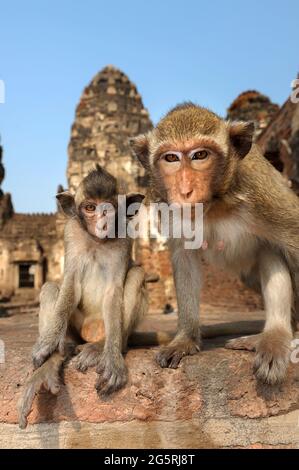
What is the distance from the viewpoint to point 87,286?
272 cm

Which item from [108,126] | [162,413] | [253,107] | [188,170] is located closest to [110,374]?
[162,413]

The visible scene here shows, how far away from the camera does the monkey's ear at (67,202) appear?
2.77 m

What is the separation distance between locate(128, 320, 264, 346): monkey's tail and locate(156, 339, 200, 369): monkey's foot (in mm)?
358

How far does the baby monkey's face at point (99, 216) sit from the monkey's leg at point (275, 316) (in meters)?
0.93

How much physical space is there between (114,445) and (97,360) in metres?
0.41

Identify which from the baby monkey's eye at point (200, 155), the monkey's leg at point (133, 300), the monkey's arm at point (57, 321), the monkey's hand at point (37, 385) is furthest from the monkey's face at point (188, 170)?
the monkey's hand at point (37, 385)

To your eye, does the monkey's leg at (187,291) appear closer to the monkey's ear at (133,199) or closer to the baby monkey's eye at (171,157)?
the monkey's ear at (133,199)

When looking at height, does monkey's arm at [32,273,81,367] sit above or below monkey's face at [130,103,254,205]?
below

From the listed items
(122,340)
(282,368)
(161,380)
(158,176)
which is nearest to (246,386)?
(282,368)

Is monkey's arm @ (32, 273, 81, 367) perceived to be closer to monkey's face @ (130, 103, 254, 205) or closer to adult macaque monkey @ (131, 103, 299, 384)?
adult macaque monkey @ (131, 103, 299, 384)

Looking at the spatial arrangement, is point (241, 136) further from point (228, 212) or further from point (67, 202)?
point (67, 202)

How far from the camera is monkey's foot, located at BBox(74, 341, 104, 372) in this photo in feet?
7.59

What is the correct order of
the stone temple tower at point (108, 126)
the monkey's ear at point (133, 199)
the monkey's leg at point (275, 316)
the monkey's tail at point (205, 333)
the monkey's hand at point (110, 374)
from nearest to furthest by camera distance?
the monkey's hand at point (110, 374), the monkey's leg at point (275, 316), the monkey's ear at point (133, 199), the monkey's tail at point (205, 333), the stone temple tower at point (108, 126)

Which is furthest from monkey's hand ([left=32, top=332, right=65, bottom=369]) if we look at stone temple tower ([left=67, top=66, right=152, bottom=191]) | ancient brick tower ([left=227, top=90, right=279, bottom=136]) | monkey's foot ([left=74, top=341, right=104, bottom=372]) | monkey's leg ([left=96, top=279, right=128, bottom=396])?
stone temple tower ([left=67, top=66, right=152, bottom=191])
